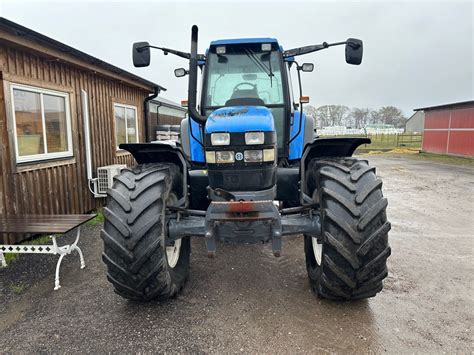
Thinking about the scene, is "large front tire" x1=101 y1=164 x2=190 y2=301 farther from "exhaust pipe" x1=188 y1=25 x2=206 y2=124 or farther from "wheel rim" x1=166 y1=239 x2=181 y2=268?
"exhaust pipe" x1=188 y1=25 x2=206 y2=124

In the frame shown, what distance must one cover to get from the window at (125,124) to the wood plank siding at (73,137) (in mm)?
231

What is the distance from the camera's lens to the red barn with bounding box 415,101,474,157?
1736 cm

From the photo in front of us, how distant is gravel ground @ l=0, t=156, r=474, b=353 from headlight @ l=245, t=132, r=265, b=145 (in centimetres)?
140

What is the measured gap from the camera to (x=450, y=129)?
18906 mm

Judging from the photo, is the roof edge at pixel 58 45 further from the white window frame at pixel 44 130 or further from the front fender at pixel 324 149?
the front fender at pixel 324 149

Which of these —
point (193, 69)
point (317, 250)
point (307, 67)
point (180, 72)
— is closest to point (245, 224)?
point (317, 250)

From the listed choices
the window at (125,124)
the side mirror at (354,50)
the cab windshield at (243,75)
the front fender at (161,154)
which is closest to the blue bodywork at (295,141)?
the cab windshield at (243,75)

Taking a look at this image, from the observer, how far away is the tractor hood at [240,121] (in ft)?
8.39

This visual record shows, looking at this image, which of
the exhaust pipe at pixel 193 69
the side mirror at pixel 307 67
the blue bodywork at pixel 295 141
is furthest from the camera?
the side mirror at pixel 307 67

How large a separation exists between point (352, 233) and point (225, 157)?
1101 mm

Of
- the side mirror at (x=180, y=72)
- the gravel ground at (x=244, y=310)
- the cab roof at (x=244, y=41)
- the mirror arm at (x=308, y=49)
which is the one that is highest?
the cab roof at (x=244, y=41)

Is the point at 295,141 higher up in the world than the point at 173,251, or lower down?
higher up

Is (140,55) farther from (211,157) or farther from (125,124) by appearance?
(125,124)

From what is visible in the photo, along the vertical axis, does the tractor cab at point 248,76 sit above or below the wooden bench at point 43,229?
above
